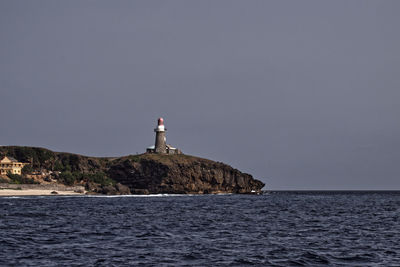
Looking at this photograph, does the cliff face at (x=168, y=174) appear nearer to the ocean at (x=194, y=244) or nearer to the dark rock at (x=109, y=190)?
the dark rock at (x=109, y=190)

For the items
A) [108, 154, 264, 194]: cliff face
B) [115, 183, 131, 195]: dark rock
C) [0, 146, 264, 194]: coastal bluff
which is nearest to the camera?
[115, 183, 131, 195]: dark rock

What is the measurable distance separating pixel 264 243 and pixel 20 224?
911 inches

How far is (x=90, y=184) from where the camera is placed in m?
166

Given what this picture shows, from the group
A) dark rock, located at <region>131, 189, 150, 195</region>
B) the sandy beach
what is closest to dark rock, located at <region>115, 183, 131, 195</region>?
dark rock, located at <region>131, 189, 150, 195</region>

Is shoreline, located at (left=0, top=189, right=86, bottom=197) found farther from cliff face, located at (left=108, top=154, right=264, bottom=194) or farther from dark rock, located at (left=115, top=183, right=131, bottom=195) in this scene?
cliff face, located at (left=108, top=154, right=264, bottom=194)

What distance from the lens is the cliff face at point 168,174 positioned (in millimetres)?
182250

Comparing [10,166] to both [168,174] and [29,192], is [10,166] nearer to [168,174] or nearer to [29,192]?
[29,192]

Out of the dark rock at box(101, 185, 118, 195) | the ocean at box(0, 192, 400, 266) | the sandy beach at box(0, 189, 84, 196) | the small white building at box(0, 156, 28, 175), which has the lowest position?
the ocean at box(0, 192, 400, 266)

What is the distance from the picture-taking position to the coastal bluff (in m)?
169

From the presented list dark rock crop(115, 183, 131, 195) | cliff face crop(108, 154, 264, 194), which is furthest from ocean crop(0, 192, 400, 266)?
cliff face crop(108, 154, 264, 194)

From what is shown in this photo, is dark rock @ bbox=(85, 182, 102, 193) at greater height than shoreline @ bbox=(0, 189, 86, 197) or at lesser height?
greater

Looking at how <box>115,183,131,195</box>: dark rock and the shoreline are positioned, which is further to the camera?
<box>115,183,131,195</box>: dark rock

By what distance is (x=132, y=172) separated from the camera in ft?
598

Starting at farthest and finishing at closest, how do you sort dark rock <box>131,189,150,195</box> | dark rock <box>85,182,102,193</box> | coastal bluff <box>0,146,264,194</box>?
dark rock <box>131,189,150,195</box>
coastal bluff <box>0,146,264,194</box>
dark rock <box>85,182,102,193</box>
